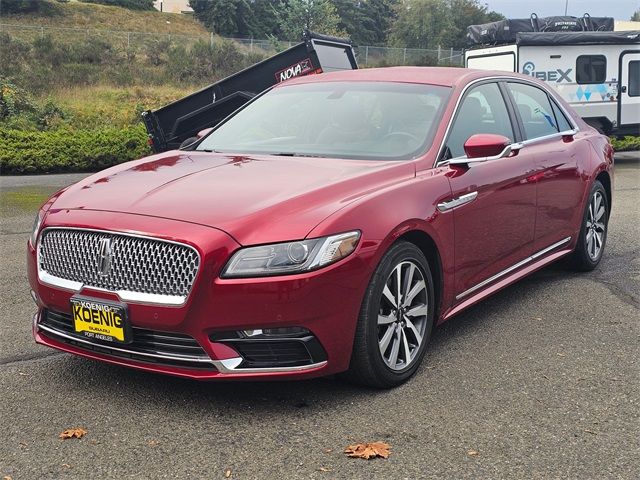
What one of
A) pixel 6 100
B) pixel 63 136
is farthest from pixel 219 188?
pixel 6 100

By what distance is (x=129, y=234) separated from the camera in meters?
3.51

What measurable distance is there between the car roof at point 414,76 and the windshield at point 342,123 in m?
0.08

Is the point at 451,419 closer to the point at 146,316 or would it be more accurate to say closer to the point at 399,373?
the point at 399,373

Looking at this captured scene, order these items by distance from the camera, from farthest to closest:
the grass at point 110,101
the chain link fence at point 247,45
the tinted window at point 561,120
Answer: the chain link fence at point 247,45
the grass at point 110,101
the tinted window at point 561,120

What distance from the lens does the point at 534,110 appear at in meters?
5.79

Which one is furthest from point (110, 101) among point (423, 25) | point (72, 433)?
point (423, 25)

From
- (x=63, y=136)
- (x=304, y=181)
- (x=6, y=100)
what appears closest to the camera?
(x=304, y=181)

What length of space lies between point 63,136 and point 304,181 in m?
13.1

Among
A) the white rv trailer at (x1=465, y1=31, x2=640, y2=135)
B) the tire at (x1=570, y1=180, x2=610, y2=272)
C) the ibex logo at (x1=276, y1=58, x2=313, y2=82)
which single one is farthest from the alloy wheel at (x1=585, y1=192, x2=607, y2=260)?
the white rv trailer at (x1=465, y1=31, x2=640, y2=135)

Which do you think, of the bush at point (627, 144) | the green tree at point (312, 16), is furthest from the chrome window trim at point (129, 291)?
the green tree at point (312, 16)

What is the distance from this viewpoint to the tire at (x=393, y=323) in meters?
3.68

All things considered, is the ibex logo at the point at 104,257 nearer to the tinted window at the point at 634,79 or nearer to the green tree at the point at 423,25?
the tinted window at the point at 634,79

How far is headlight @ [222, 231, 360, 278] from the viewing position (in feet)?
11.1

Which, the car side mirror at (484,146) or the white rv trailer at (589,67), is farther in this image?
the white rv trailer at (589,67)
